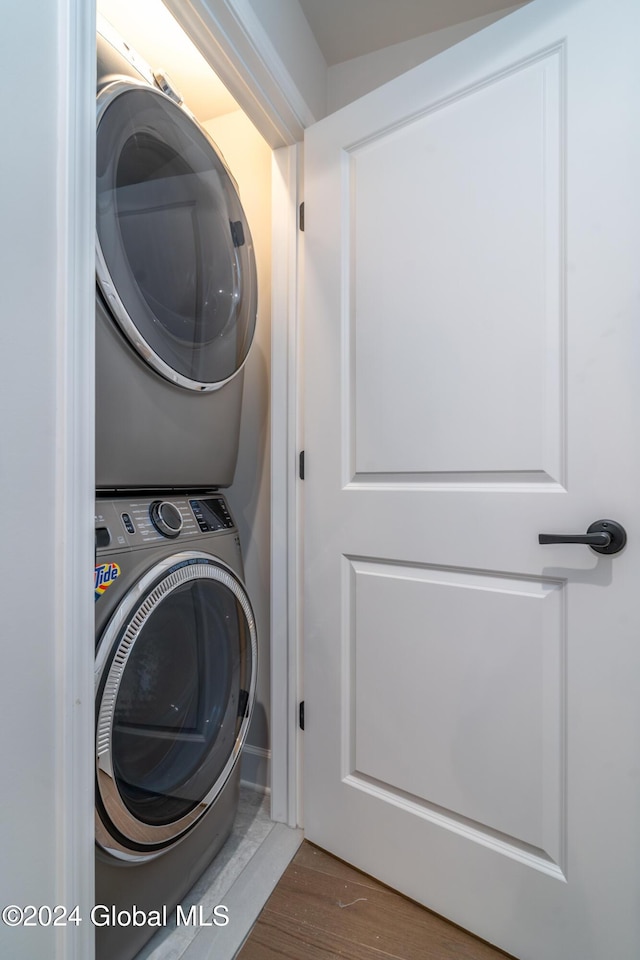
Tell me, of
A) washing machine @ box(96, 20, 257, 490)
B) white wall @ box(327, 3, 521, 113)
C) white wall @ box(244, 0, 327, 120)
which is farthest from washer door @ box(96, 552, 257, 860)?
white wall @ box(327, 3, 521, 113)

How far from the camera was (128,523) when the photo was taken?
2.91 ft

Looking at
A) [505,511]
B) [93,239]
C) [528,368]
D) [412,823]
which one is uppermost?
[93,239]

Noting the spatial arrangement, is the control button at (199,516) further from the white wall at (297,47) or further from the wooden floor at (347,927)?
the white wall at (297,47)

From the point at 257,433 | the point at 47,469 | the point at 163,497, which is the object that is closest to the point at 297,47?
the point at 257,433

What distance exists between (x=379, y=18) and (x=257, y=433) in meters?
1.28

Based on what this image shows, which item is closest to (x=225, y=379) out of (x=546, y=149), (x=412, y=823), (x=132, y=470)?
(x=132, y=470)

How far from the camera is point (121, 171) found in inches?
34.0

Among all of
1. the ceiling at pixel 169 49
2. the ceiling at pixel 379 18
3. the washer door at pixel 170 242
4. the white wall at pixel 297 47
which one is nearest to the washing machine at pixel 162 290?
the washer door at pixel 170 242

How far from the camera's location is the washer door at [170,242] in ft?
2.73

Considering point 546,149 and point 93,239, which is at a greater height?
point 546,149

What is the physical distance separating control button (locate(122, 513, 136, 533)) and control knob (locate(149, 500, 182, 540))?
0.05 meters

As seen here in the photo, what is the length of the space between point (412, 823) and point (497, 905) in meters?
0.21

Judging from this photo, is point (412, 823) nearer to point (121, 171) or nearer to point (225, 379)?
point (225, 379)

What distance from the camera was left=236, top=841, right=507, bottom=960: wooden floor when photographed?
0.96m
